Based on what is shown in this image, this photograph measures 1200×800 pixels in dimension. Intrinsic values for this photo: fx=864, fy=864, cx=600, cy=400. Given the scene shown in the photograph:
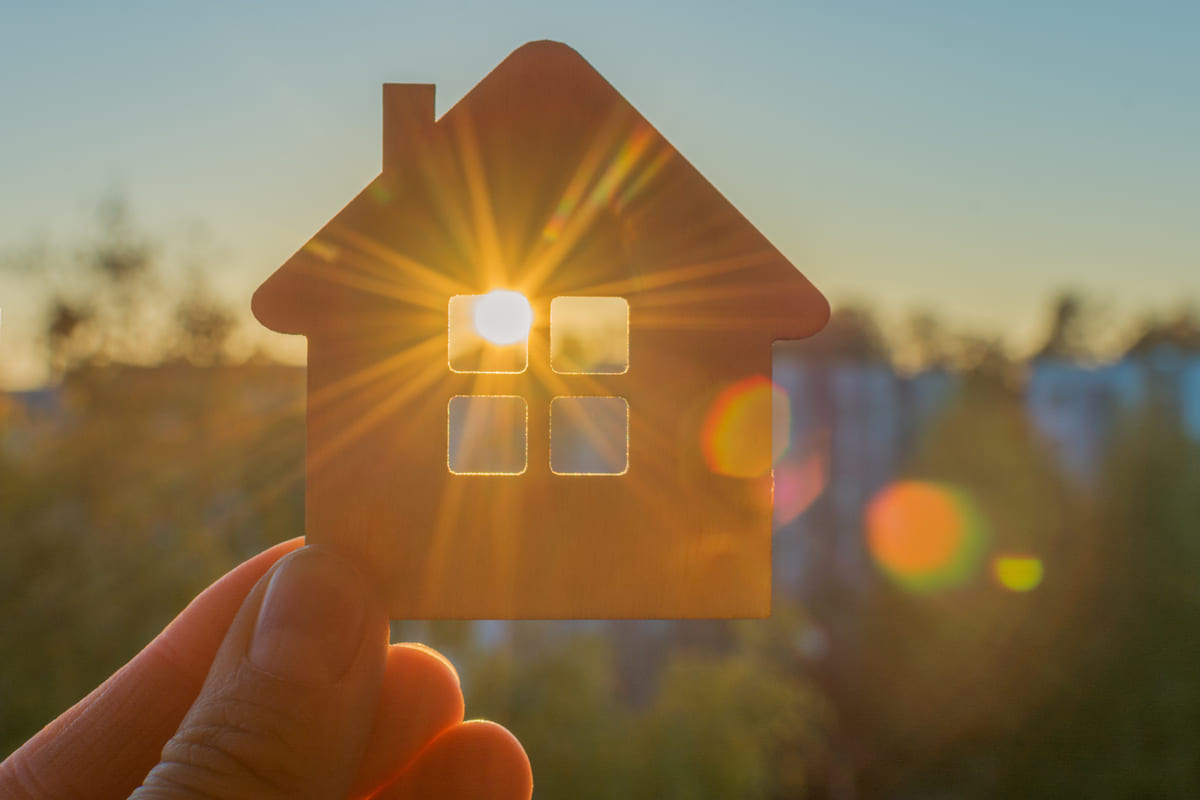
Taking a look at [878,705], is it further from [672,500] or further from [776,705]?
[672,500]

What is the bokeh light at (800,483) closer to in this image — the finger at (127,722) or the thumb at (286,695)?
the finger at (127,722)

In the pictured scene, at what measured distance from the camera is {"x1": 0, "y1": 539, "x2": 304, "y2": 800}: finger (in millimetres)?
2459

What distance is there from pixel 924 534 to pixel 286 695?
1133 inches

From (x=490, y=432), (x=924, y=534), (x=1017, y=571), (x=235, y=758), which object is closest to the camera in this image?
(x=235, y=758)

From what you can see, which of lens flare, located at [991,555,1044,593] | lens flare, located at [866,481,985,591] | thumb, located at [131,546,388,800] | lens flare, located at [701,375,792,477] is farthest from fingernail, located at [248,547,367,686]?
lens flare, located at [991,555,1044,593]

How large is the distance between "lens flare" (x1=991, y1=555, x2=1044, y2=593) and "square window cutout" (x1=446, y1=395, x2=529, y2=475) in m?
19.7

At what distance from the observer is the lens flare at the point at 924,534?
26.3 m

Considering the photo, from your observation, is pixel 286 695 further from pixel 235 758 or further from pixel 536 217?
pixel 536 217

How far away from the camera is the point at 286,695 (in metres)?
2.00

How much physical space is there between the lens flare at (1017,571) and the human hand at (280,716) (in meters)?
26.0

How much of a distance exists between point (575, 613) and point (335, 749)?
653 mm

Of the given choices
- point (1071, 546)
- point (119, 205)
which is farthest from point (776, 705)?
point (119, 205)

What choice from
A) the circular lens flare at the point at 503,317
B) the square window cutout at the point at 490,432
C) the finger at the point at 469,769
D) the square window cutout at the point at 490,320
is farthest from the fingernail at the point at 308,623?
the finger at the point at 469,769

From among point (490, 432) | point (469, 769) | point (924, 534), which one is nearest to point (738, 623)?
point (924, 534)
